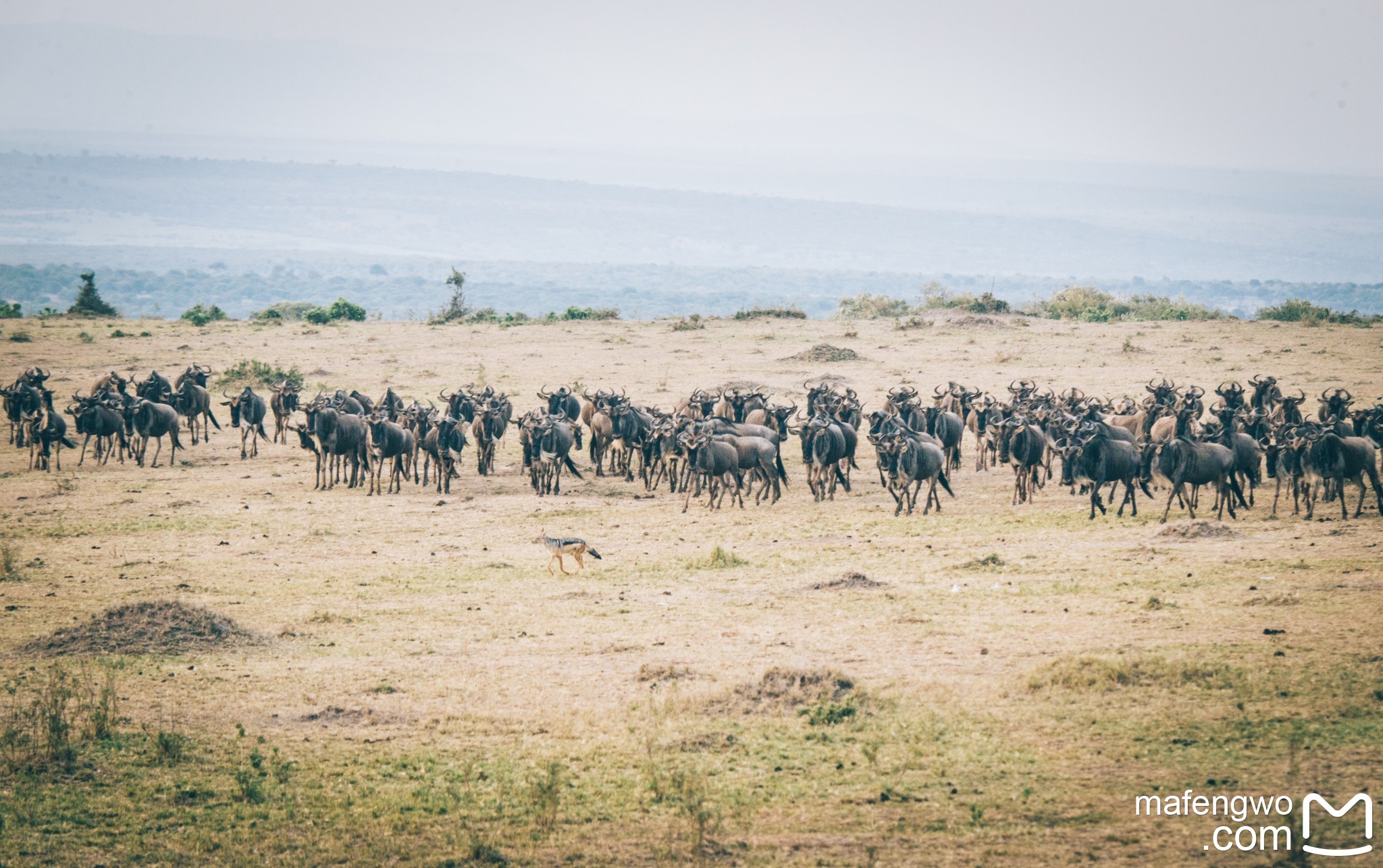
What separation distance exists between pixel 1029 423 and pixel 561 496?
867cm

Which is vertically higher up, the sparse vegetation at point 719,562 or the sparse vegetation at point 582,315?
the sparse vegetation at point 582,315

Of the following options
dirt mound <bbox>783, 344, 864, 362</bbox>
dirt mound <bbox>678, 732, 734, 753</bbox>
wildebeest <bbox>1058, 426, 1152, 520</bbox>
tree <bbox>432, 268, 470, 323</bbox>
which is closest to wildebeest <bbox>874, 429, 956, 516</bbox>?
wildebeest <bbox>1058, 426, 1152, 520</bbox>

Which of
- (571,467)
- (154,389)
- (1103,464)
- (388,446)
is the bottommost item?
(571,467)

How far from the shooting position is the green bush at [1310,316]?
155 feet

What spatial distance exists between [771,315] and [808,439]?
110ft

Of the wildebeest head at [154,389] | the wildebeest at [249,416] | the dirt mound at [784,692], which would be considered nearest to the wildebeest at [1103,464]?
the dirt mound at [784,692]

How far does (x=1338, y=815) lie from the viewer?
899cm

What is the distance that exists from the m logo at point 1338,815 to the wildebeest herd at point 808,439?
1043 cm

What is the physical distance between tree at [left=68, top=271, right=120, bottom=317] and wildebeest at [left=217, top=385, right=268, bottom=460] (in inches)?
1204

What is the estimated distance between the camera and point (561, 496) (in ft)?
76.1

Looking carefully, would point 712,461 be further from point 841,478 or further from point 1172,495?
point 1172,495

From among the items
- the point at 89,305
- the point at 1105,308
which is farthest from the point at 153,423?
the point at 1105,308

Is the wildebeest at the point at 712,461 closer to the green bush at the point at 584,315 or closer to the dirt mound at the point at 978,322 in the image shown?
the dirt mound at the point at 978,322

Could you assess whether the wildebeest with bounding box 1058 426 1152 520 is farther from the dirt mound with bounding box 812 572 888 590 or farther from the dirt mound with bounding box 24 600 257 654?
the dirt mound with bounding box 24 600 257 654
